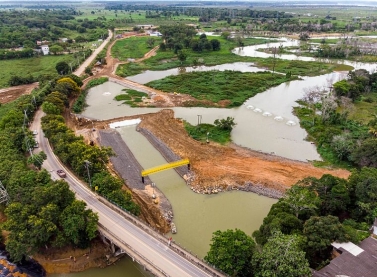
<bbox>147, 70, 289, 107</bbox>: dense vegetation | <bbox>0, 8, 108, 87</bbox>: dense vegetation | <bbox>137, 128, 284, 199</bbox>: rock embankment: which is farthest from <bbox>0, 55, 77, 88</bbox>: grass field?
<bbox>137, 128, 284, 199</bbox>: rock embankment

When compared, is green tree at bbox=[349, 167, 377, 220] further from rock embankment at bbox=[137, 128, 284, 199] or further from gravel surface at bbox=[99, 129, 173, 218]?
gravel surface at bbox=[99, 129, 173, 218]

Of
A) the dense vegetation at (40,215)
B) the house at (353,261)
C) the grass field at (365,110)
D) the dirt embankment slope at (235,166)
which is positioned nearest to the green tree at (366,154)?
the dirt embankment slope at (235,166)

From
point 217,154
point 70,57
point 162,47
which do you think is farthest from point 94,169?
point 162,47

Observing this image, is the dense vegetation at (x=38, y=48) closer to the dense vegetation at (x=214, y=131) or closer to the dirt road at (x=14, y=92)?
the dirt road at (x=14, y=92)

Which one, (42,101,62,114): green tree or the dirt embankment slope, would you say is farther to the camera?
(42,101,62,114): green tree

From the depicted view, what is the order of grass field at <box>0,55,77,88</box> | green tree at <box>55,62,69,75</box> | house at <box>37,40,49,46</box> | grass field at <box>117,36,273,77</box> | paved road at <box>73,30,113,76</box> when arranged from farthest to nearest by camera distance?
house at <box>37,40,49,46</box>, grass field at <box>117,36,273,77</box>, paved road at <box>73,30,113,76</box>, grass field at <box>0,55,77,88</box>, green tree at <box>55,62,69,75</box>

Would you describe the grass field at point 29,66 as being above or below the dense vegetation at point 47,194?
above

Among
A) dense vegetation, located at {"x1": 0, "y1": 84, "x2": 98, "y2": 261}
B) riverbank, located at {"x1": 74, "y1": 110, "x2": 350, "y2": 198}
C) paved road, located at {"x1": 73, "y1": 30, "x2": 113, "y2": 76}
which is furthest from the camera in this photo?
paved road, located at {"x1": 73, "y1": 30, "x2": 113, "y2": 76}
